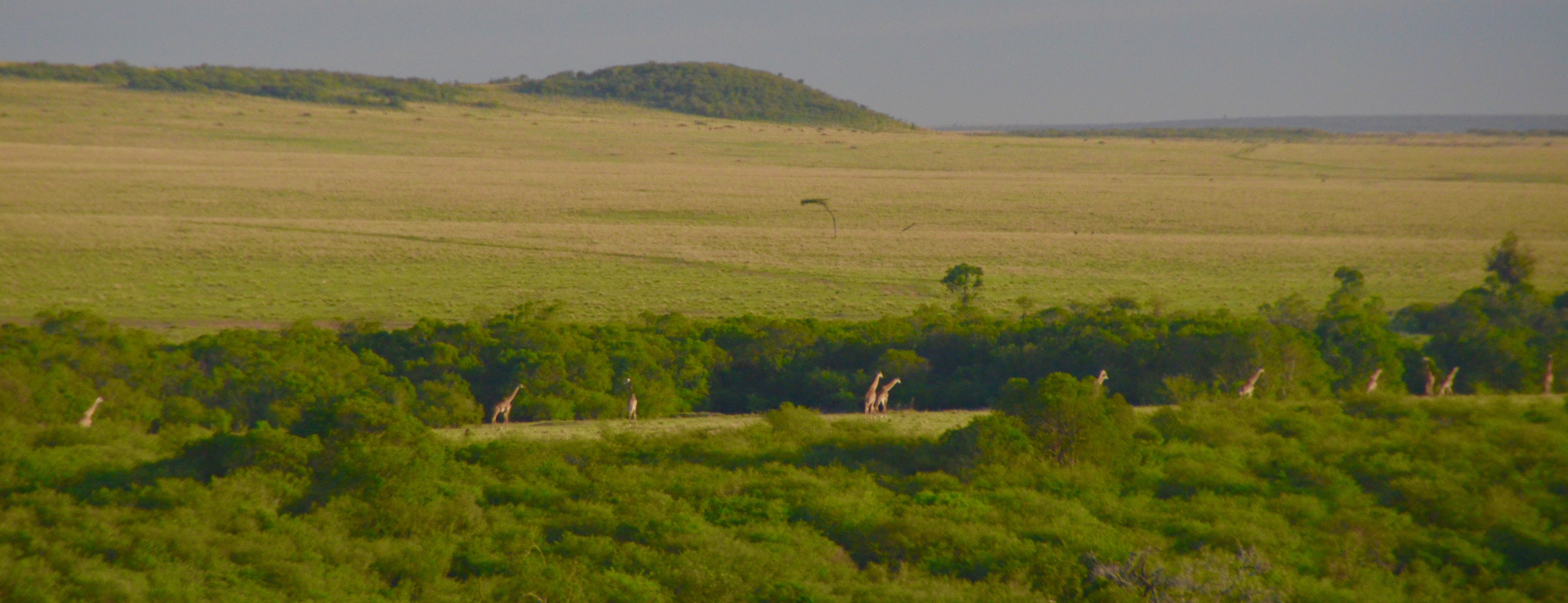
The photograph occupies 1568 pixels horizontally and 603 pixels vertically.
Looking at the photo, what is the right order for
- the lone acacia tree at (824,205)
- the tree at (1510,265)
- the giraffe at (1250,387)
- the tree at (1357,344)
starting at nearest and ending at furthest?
the giraffe at (1250,387) < the tree at (1357,344) < the tree at (1510,265) < the lone acacia tree at (824,205)

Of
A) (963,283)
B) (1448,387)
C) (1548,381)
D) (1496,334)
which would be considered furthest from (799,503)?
(963,283)

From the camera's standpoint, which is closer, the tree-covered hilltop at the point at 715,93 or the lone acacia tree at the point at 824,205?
the lone acacia tree at the point at 824,205

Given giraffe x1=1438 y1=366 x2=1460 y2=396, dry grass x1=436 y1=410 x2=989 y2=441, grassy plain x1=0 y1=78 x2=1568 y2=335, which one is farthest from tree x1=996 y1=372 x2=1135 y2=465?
grassy plain x1=0 y1=78 x2=1568 y2=335

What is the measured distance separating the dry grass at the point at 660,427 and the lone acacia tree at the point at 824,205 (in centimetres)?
4660

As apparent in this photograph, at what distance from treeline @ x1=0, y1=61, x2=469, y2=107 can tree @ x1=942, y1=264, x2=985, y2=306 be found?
10981 cm

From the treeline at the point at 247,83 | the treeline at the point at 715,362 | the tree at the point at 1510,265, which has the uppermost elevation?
the treeline at the point at 247,83

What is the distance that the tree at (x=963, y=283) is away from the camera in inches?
1601

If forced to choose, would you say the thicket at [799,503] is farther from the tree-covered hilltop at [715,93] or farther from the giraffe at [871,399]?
the tree-covered hilltop at [715,93]

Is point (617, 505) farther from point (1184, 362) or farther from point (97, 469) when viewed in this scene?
point (1184, 362)

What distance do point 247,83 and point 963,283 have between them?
5038 inches

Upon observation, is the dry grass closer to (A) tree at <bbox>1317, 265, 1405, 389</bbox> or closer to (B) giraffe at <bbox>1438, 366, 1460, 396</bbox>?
(B) giraffe at <bbox>1438, 366, 1460, 396</bbox>

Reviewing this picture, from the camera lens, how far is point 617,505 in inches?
540

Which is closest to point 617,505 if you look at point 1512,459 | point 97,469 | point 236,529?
point 236,529

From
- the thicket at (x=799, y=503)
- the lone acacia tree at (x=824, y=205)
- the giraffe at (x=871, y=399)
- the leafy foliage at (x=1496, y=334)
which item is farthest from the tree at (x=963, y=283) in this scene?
the lone acacia tree at (x=824, y=205)
